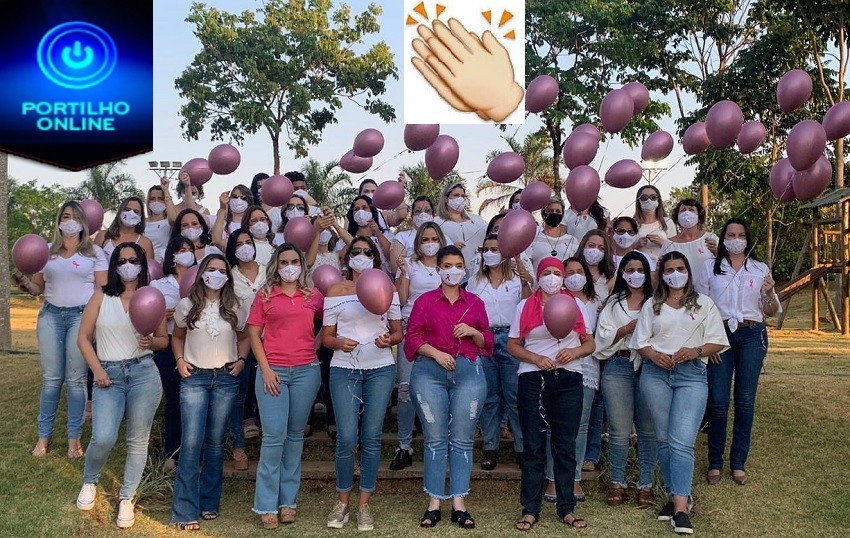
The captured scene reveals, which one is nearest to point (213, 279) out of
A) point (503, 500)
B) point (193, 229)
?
point (193, 229)

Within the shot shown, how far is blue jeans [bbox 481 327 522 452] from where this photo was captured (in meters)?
6.65

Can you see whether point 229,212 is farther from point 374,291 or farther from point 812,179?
point 812,179

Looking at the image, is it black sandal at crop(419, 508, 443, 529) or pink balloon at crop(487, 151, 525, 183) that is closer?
black sandal at crop(419, 508, 443, 529)

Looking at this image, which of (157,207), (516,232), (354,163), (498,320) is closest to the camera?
(516,232)

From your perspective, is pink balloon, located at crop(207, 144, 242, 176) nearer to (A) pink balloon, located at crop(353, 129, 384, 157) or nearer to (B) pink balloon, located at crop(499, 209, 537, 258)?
(A) pink balloon, located at crop(353, 129, 384, 157)

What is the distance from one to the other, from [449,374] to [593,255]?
5.12 ft

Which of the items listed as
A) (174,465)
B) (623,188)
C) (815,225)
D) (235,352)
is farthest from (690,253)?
(815,225)

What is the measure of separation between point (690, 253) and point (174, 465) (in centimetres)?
448

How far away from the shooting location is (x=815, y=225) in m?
20.9

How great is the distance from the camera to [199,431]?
19.4ft

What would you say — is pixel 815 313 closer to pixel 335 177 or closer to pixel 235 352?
pixel 335 177

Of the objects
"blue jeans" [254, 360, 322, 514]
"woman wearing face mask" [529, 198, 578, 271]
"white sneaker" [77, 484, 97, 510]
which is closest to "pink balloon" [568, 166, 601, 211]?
"woman wearing face mask" [529, 198, 578, 271]

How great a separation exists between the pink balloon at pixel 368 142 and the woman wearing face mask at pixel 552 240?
75.5 inches

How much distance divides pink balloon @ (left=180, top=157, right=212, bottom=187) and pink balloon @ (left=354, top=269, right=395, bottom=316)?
10.2ft
